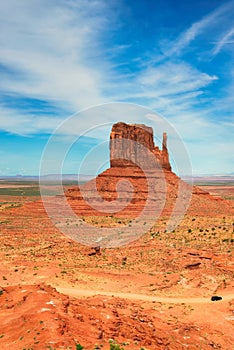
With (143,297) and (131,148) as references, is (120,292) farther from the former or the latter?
(131,148)

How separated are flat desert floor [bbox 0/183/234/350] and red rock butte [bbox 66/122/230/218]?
25.5m

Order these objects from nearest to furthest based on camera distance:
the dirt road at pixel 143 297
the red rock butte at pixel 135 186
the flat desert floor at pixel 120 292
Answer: the flat desert floor at pixel 120 292, the dirt road at pixel 143 297, the red rock butte at pixel 135 186

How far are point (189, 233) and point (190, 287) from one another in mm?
18601

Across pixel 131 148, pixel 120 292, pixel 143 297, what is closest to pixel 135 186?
pixel 131 148

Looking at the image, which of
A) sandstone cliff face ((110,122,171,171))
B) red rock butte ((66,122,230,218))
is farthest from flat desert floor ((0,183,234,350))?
sandstone cliff face ((110,122,171,171))

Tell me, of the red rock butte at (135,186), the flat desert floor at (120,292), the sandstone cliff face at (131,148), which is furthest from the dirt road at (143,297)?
the sandstone cliff face at (131,148)

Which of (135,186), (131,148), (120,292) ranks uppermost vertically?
(131,148)

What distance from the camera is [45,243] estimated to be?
38438 millimetres

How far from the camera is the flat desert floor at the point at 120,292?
12.7m

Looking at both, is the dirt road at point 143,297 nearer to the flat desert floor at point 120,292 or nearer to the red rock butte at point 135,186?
the flat desert floor at point 120,292

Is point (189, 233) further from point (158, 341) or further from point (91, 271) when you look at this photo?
point (158, 341)

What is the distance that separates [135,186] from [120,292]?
2225 inches

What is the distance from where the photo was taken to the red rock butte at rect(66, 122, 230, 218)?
7100cm

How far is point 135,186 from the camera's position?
78.1 metres
